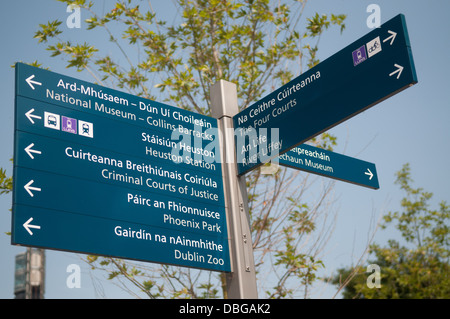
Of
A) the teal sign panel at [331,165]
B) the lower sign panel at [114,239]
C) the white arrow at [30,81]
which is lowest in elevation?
the lower sign panel at [114,239]

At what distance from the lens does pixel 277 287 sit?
7422 millimetres

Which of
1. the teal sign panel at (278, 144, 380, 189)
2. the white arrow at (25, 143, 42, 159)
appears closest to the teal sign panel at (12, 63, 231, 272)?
the white arrow at (25, 143, 42, 159)

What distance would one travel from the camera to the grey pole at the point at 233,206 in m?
4.36

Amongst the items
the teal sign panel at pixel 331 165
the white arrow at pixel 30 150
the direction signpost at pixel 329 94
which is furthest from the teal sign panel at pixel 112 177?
the teal sign panel at pixel 331 165

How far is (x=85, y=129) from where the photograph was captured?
4113 millimetres

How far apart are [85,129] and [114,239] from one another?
85cm

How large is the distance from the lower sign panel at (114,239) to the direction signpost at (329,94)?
2.77 feet

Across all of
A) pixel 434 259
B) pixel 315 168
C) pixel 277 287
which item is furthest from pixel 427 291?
pixel 315 168

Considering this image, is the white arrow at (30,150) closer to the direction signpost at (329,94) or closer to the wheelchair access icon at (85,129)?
the wheelchair access icon at (85,129)

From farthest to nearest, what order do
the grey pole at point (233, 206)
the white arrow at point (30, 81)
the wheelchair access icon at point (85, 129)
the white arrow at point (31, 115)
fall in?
1. the grey pole at point (233, 206)
2. the wheelchair access icon at point (85, 129)
3. the white arrow at point (30, 81)
4. the white arrow at point (31, 115)

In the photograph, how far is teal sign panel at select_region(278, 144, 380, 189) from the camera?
4.95 meters

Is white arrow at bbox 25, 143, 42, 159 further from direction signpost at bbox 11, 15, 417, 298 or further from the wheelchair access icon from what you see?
the wheelchair access icon

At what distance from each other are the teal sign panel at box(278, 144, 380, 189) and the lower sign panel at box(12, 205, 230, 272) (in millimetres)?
1039
